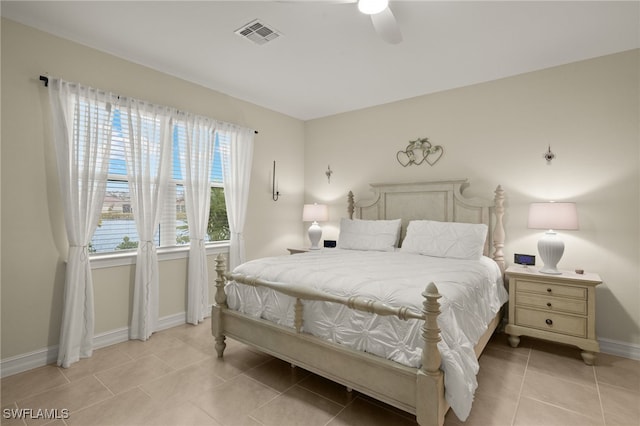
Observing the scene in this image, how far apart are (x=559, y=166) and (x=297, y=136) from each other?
10.9ft

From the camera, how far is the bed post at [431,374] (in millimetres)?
1511

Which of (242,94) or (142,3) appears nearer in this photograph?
(142,3)

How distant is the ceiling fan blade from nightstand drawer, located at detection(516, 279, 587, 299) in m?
2.31

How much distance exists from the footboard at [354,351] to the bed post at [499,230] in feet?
6.77

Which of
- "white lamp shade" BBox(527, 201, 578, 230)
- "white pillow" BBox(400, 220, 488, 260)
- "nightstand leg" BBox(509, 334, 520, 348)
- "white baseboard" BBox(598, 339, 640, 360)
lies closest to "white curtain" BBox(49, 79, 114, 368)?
"white pillow" BBox(400, 220, 488, 260)

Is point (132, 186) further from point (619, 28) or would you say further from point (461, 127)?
point (619, 28)

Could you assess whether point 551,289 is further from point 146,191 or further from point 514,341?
point 146,191

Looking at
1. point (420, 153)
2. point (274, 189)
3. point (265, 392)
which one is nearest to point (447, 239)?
point (420, 153)

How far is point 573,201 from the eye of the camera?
2.96 meters

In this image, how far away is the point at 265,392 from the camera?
2127 millimetres

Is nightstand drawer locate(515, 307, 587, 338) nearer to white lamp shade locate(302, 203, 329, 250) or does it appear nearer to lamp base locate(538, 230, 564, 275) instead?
lamp base locate(538, 230, 564, 275)

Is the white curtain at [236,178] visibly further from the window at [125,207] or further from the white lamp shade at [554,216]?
the white lamp shade at [554,216]

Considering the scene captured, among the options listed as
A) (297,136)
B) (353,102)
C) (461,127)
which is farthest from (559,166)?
(297,136)
